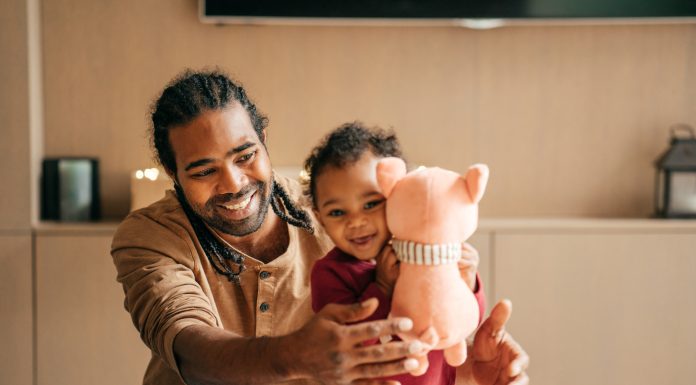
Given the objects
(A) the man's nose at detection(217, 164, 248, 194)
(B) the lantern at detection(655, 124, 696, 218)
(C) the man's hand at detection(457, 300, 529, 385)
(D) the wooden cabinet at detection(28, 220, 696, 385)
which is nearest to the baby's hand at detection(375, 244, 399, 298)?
(C) the man's hand at detection(457, 300, 529, 385)

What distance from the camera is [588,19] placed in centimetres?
256

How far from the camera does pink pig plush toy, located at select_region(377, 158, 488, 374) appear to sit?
97cm

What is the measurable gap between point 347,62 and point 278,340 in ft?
6.05

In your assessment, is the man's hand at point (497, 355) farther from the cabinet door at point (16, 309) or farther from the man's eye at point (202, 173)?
the cabinet door at point (16, 309)

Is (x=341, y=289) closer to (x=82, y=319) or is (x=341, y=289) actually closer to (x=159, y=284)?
(x=159, y=284)

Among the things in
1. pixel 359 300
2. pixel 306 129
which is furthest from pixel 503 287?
pixel 359 300

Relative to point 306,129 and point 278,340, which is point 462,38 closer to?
point 306,129

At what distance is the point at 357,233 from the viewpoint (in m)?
1.05

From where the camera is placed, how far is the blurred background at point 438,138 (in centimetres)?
238

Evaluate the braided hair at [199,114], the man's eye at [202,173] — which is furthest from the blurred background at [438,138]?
the man's eye at [202,173]

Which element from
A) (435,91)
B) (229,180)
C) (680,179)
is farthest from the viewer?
(435,91)

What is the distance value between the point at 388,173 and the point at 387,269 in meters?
0.15

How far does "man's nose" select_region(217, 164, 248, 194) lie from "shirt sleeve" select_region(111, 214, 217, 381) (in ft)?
0.47

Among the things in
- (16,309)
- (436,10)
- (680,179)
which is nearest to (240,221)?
(16,309)
